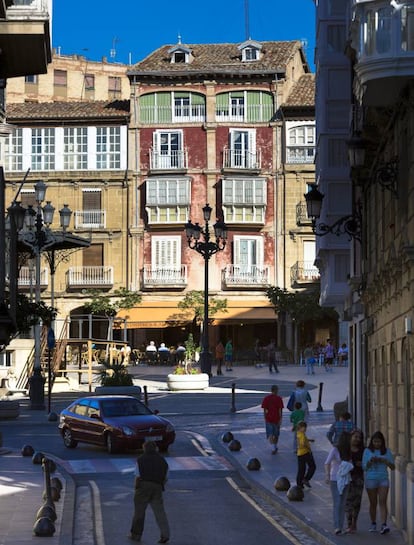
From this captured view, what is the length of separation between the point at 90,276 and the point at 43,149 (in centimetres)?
831

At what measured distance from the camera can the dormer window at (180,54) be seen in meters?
81.4

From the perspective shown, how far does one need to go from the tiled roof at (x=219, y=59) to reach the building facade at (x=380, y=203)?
46132mm

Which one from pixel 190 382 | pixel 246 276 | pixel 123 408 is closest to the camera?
pixel 123 408

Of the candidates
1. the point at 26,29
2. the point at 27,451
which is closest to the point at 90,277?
the point at 27,451

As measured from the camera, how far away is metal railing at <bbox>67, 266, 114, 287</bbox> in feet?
257

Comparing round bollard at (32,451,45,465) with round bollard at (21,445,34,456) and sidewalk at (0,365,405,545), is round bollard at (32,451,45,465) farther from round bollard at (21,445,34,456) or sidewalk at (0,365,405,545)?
round bollard at (21,445,34,456)

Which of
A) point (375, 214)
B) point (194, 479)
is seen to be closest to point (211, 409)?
point (194, 479)

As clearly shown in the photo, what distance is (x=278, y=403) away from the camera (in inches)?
1231

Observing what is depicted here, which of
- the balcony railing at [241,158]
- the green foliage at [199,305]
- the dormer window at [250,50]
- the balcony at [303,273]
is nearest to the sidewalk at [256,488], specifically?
the green foliage at [199,305]

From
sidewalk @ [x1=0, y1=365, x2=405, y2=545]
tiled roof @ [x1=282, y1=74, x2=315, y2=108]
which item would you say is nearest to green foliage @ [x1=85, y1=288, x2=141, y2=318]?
tiled roof @ [x1=282, y1=74, x2=315, y2=108]

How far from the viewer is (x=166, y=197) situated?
257 feet

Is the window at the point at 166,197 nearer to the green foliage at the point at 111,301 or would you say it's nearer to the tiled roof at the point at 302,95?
the green foliage at the point at 111,301

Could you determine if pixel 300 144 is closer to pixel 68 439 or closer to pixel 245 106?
pixel 245 106

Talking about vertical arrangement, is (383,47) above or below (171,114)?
below
